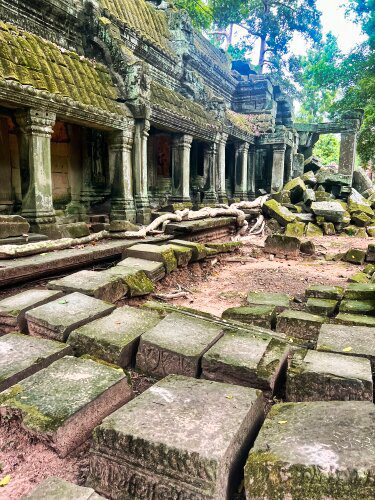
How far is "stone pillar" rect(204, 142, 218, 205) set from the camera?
11.2 meters

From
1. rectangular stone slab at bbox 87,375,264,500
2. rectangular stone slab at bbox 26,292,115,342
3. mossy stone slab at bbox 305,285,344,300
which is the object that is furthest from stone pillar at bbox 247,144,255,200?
rectangular stone slab at bbox 87,375,264,500

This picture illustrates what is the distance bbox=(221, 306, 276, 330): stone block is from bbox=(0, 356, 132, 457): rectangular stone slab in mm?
1680

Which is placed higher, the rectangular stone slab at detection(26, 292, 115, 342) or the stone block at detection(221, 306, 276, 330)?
the rectangular stone slab at detection(26, 292, 115, 342)

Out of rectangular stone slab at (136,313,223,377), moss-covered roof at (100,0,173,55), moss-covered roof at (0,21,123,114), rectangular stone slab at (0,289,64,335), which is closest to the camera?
rectangular stone slab at (136,313,223,377)

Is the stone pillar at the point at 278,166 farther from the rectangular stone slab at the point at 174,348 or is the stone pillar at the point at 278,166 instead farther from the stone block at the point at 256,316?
the rectangular stone slab at the point at 174,348

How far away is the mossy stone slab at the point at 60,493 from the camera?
1.25 m

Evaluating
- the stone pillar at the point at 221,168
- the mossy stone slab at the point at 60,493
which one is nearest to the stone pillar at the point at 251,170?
the stone pillar at the point at 221,168

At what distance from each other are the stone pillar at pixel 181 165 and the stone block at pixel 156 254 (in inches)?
193

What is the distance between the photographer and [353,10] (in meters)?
19.0

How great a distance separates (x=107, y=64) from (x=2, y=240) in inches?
182

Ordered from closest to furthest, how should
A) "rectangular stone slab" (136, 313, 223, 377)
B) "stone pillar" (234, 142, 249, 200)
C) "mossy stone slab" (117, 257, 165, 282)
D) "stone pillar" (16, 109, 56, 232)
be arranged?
"rectangular stone slab" (136, 313, 223, 377)
"mossy stone slab" (117, 257, 165, 282)
"stone pillar" (16, 109, 56, 232)
"stone pillar" (234, 142, 249, 200)

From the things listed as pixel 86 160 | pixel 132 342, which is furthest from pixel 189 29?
pixel 132 342

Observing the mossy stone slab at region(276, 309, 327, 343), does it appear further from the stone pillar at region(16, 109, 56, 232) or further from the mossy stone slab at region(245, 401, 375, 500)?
the stone pillar at region(16, 109, 56, 232)

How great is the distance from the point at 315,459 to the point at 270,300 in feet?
8.92
